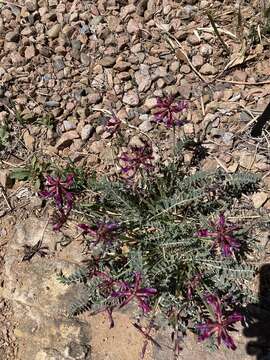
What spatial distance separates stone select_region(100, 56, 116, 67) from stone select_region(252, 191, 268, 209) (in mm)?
1249

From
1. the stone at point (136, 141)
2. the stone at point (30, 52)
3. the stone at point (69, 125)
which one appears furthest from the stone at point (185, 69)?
the stone at point (30, 52)

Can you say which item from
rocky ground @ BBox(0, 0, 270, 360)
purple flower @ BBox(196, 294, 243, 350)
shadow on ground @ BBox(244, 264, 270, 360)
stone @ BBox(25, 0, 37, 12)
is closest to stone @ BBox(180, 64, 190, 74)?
rocky ground @ BBox(0, 0, 270, 360)

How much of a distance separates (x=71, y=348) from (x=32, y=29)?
2102 millimetres

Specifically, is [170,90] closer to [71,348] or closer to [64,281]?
[64,281]

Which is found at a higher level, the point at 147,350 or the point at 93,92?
the point at 93,92

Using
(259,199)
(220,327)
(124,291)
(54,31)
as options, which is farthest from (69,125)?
(220,327)

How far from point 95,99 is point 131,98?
0.23 m

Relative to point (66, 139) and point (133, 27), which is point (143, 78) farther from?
point (66, 139)

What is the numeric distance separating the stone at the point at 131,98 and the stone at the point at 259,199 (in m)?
0.93

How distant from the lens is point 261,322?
2805 mm

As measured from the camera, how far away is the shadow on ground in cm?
276

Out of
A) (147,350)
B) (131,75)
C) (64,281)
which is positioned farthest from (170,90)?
(147,350)

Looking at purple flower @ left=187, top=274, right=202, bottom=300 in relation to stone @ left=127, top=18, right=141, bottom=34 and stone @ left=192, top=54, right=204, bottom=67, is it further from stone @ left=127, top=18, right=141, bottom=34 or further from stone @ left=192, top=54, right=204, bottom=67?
stone @ left=127, top=18, right=141, bottom=34

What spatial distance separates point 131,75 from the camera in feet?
11.2
